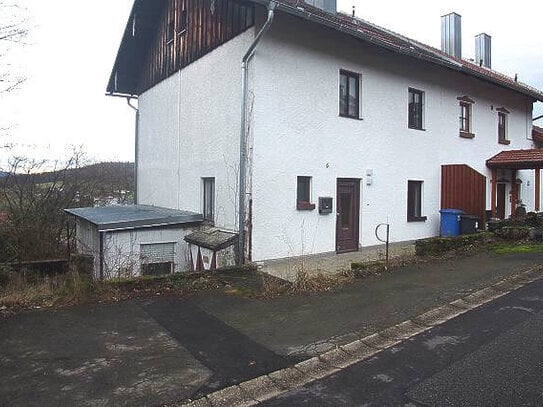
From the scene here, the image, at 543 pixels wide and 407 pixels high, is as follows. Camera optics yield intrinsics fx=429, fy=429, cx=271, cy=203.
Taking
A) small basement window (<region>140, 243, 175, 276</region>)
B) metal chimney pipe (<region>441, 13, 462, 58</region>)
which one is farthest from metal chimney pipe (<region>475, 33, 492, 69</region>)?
small basement window (<region>140, 243, 175, 276</region>)

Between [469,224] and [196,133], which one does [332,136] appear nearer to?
[196,133]

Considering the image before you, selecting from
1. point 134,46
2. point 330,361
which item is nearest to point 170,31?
point 134,46

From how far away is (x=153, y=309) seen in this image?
647 cm

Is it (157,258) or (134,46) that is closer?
(157,258)

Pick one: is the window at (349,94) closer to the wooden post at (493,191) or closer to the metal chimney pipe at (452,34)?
the wooden post at (493,191)

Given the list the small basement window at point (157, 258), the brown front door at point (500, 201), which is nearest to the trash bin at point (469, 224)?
the brown front door at point (500, 201)

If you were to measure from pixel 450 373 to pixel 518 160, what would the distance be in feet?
50.0

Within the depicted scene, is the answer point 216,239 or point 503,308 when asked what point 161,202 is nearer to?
point 216,239

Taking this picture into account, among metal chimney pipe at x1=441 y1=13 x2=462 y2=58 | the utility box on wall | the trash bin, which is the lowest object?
the trash bin

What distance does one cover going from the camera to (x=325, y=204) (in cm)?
1105

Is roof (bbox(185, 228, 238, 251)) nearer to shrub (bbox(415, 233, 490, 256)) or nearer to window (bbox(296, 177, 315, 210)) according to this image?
window (bbox(296, 177, 315, 210))

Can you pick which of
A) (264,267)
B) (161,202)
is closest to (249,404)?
(264,267)

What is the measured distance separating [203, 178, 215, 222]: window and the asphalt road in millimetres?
7613

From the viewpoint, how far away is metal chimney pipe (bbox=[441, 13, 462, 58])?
2153 centimetres
